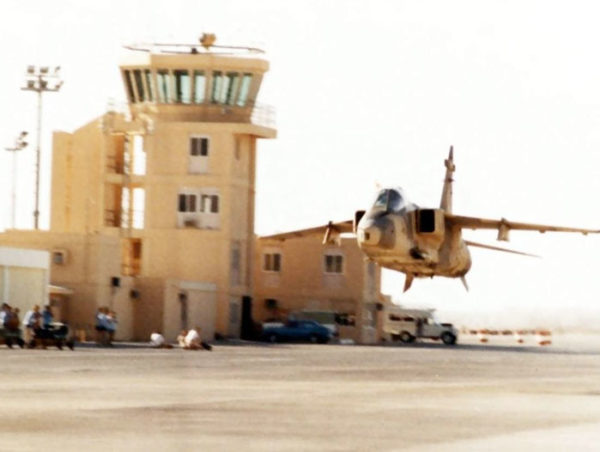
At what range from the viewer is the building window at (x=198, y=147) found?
3371 inches

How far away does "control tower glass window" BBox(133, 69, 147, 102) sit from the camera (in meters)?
87.2

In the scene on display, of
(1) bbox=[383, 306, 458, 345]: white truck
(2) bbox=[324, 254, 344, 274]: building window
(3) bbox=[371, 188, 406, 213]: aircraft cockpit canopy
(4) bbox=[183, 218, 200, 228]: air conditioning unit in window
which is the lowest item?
(1) bbox=[383, 306, 458, 345]: white truck

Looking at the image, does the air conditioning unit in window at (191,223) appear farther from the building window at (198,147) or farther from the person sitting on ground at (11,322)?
the person sitting on ground at (11,322)

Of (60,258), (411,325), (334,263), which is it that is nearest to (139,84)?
(334,263)

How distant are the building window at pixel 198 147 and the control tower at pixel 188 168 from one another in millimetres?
48

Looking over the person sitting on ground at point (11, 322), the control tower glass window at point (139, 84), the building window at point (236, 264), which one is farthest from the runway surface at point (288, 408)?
the control tower glass window at point (139, 84)

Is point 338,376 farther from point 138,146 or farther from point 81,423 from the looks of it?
point 138,146

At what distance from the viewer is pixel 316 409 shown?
23594 millimetres

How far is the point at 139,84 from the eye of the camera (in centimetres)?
8725

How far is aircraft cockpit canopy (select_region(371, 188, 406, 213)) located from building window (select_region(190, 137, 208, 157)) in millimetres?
25375

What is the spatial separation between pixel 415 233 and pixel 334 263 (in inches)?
1233

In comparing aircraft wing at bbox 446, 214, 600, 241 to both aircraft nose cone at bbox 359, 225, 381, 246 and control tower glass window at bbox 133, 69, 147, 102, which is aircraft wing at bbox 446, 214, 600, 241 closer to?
aircraft nose cone at bbox 359, 225, 381, 246

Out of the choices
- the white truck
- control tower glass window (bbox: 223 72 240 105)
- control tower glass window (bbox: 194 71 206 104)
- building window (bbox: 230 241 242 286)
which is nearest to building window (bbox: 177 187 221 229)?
building window (bbox: 230 241 242 286)

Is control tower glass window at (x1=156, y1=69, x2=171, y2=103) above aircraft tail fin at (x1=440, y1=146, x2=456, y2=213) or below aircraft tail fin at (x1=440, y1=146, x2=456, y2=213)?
above
